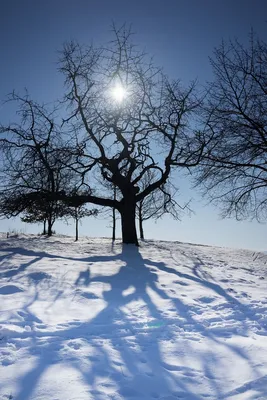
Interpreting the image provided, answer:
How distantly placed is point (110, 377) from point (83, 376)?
0.97ft

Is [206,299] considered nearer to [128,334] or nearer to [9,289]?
[128,334]

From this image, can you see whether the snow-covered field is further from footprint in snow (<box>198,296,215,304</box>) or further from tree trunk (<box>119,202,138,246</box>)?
tree trunk (<box>119,202,138,246</box>)

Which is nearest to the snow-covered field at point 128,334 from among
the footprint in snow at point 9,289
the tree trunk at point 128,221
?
the footprint in snow at point 9,289

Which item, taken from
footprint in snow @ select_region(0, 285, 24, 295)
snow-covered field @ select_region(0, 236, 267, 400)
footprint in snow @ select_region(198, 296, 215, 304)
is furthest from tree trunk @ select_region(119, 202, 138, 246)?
footprint in snow @ select_region(0, 285, 24, 295)

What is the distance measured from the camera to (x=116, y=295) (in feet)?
22.2

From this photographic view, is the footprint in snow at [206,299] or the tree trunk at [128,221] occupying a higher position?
the tree trunk at [128,221]

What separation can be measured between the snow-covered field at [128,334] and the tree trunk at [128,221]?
6175 mm

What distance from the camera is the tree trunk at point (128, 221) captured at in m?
15.2

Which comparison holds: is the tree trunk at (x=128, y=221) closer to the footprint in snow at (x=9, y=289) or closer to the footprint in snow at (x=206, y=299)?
the footprint in snow at (x=206, y=299)

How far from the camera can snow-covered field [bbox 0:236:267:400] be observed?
3406 millimetres

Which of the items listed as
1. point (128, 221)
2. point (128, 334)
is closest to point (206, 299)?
point (128, 334)

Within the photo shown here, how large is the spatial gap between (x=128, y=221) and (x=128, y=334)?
34.6 ft

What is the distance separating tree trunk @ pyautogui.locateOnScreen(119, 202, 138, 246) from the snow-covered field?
6.18 metres

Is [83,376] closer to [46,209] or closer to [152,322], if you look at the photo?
[152,322]
